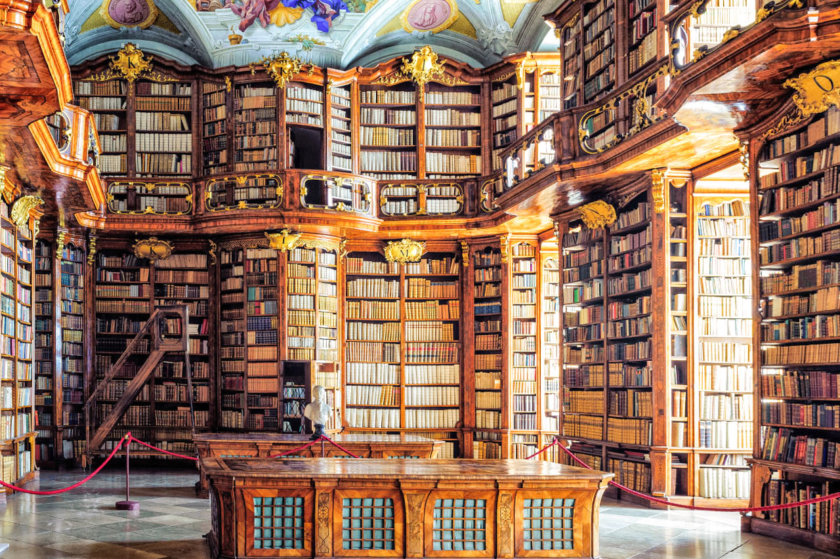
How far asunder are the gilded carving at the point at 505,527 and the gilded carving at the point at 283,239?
727cm

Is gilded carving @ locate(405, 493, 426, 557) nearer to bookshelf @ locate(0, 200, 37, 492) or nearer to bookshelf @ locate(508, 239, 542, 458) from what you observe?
bookshelf @ locate(0, 200, 37, 492)

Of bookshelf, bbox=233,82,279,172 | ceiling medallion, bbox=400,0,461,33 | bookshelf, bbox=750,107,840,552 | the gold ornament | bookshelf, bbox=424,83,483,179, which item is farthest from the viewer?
ceiling medallion, bbox=400,0,461,33

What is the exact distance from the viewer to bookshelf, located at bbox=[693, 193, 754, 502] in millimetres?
8797

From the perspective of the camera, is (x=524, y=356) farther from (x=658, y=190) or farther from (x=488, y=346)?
(x=658, y=190)

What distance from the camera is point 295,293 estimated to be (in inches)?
502

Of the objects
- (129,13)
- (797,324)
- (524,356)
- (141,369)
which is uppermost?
(129,13)

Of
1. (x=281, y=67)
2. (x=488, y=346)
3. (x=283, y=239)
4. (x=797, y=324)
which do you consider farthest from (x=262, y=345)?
(x=797, y=324)

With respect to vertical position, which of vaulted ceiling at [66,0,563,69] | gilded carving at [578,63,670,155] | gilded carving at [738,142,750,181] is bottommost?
gilded carving at [738,142,750,181]

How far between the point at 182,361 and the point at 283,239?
233cm

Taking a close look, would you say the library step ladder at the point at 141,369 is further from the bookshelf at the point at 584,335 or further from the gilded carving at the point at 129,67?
the bookshelf at the point at 584,335

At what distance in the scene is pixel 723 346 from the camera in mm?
8891

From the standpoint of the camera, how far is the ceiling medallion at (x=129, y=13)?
13812 millimetres

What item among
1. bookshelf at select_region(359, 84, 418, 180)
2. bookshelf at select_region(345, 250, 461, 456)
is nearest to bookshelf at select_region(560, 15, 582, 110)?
bookshelf at select_region(359, 84, 418, 180)

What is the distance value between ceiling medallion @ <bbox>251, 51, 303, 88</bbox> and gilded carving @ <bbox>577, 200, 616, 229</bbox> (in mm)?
4998
